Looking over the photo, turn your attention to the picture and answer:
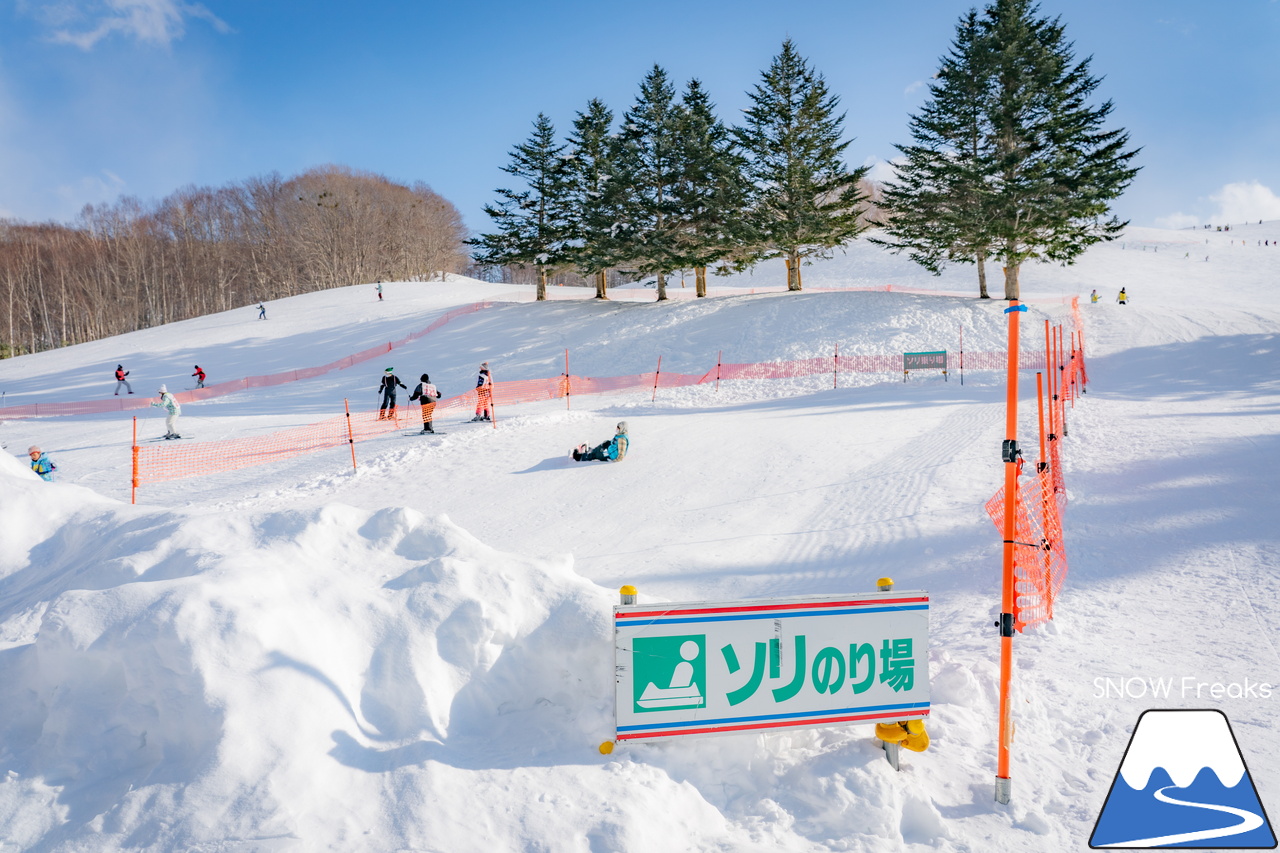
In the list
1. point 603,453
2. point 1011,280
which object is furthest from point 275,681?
point 1011,280

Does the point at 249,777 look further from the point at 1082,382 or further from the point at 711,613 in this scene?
the point at 1082,382

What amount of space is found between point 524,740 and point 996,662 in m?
3.93

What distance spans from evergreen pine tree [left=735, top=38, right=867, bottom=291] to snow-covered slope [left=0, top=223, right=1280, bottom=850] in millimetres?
22536

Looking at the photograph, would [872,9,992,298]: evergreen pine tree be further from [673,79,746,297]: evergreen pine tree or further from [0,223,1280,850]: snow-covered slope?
[0,223,1280,850]: snow-covered slope

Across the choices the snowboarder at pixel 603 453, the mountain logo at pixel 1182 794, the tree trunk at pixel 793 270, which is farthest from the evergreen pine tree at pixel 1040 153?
the mountain logo at pixel 1182 794

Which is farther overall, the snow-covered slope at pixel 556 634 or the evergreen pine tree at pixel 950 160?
the evergreen pine tree at pixel 950 160

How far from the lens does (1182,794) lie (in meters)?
3.81

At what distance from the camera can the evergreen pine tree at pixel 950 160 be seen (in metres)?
30.4

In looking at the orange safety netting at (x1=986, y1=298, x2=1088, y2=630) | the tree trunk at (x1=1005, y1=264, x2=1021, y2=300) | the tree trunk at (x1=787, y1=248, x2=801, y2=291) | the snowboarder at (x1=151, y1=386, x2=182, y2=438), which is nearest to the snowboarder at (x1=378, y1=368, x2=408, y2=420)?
Result: the snowboarder at (x1=151, y1=386, x2=182, y2=438)

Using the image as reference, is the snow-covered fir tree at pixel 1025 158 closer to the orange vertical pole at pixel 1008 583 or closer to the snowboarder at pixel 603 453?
the snowboarder at pixel 603 453

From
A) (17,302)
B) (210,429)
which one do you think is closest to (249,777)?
(210,429)

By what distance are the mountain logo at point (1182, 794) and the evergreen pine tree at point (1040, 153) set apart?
29.1 m

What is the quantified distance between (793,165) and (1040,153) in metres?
10.9

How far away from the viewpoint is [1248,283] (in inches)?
1857
